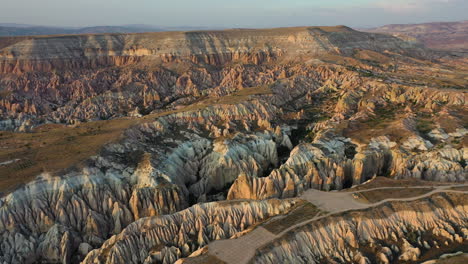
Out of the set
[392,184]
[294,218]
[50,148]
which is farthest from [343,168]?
[50,148]

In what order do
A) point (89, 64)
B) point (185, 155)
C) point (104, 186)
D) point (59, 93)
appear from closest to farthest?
point (104, 186) < point (185, 155) < point (59, 93) < point (89, 64)

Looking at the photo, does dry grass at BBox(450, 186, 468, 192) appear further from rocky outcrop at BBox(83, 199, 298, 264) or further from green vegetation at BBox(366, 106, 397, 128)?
green vegetation at BBox(366, 106, 397, 128)

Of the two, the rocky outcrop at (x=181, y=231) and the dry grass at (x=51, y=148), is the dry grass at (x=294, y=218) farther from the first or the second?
the dry grass at (x=51, y=148)

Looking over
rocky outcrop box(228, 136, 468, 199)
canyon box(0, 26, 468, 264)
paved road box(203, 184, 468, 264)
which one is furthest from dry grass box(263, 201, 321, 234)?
rocky outcrop box(228, 136, 468, 199)

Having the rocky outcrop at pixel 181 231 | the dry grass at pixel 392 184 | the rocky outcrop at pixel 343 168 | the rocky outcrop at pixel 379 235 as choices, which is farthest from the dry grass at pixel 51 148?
the dry grass at pixel 392 184

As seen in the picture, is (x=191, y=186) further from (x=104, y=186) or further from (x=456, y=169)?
(x=456, y=169)

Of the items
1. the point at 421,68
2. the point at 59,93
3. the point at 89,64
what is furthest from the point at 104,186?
the point at 421,68
